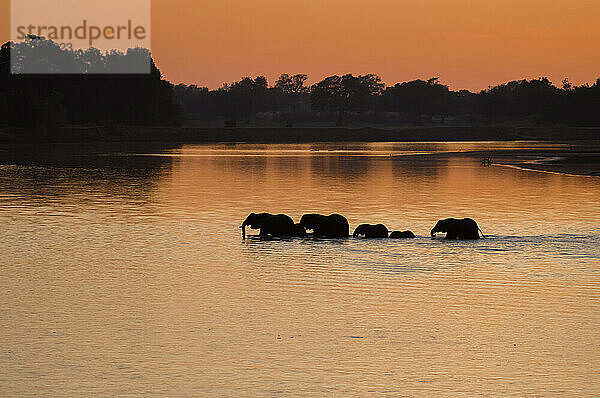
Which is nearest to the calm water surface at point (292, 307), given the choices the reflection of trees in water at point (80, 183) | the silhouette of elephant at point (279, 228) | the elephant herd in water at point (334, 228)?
the elephant herd in water at point (334, 228)

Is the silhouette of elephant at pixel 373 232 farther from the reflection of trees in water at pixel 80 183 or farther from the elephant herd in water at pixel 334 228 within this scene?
the reflection of trees in water at pixel 80 183

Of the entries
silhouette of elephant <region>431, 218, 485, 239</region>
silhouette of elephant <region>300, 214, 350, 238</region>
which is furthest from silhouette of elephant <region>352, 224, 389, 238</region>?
silhouette of elephant <region>431, 218, 485, 239</region>

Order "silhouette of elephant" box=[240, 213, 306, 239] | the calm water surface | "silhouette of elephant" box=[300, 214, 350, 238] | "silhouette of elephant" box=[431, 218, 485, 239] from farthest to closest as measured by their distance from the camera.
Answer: "silhouette of elephant" box=[240, 213, 306, 239], "silhouette of elephant" box=[300, 214, 350, 238], "silhouette of elephant" box=[431, 218, 485, 239], the calm water surface

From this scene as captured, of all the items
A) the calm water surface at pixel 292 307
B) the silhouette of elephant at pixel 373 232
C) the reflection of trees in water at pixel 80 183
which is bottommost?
the calm water surface at pixel 292 307

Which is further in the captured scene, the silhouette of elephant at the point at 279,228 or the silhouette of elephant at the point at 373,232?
the silhouette of elephant at the point at 279,228

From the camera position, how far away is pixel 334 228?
27750 mm

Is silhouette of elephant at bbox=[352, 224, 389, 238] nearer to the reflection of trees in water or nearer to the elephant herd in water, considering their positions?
the elephant herd in water

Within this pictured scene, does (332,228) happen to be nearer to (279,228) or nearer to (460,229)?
(279,228)

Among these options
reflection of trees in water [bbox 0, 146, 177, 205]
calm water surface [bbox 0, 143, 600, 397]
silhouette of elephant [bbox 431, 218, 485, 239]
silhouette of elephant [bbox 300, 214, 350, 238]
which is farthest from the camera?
reflection of trees in water [bbox 0, 146, 177, 205]

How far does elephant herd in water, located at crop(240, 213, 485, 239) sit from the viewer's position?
88.7 feet

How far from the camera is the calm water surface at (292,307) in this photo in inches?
482

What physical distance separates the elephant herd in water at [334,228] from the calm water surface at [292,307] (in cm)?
78

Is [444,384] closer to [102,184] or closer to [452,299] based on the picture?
[452,299]

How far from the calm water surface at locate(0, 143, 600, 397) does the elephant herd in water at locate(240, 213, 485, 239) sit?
0.78 meters
